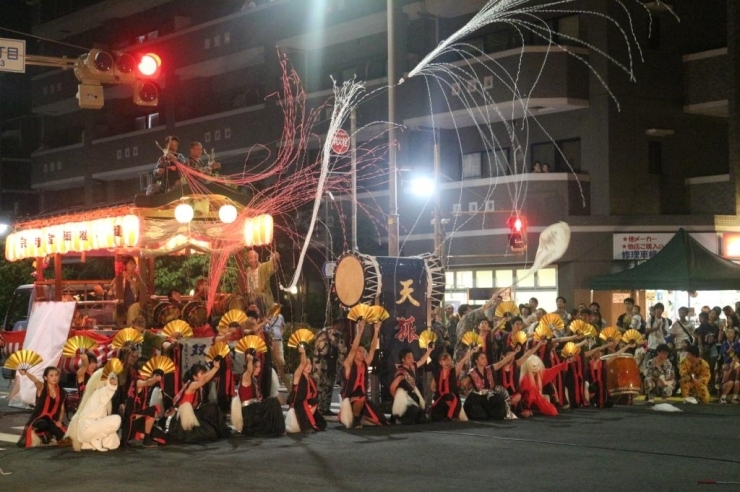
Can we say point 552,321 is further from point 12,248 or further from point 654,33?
point 654,33

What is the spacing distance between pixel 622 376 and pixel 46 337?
31.1ft

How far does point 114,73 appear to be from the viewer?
38.4 ft

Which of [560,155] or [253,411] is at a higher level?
[560,155]

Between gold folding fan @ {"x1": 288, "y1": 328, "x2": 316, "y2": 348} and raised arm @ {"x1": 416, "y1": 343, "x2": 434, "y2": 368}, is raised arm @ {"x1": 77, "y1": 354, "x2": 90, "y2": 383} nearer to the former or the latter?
gold folding fan @ {"x1": 288, "y1": 328, "x2": 316, "y2": 348}

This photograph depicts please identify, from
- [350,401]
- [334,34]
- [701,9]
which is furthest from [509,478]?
[334,34]

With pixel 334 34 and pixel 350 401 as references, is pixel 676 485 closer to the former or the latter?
pixel 350 401

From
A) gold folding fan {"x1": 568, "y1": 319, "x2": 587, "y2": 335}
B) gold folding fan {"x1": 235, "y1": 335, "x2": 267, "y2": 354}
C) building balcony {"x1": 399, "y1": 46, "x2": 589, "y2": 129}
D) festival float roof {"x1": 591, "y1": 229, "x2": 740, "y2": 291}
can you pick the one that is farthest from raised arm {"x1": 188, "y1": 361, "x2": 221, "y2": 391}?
building balcony {"x1": 399, "y1": 46, "x2": 589, "y2": 129}

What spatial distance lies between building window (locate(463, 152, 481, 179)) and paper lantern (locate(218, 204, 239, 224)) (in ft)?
40.9

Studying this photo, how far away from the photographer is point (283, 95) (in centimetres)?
3359

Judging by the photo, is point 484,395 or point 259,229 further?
point 259,229

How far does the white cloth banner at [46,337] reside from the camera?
54.2 feet

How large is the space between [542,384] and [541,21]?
1378 cm

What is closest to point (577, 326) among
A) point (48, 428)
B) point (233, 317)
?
point (233, 317)

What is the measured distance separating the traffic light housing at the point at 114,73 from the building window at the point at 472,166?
57.2 ft
